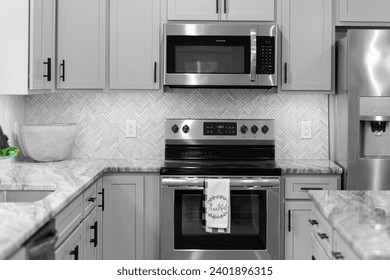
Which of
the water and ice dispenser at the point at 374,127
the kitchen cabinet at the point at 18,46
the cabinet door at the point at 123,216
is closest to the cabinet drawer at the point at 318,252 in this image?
the water and ice dispenser at the point at 374,127

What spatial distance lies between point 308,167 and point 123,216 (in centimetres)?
125

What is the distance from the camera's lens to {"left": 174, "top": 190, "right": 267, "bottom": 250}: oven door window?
3.12 meters

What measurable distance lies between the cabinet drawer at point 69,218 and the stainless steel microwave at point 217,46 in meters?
1.22

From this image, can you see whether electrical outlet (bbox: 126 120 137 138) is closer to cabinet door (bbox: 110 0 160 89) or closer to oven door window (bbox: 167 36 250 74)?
cabinet door (bbox: 110 0 160 89)

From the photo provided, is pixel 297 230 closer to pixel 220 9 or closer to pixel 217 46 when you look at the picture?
pixel 217 46

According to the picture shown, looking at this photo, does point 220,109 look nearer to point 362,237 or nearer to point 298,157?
point 298,157

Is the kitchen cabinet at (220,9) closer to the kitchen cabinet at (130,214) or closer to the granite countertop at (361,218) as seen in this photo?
the kitchen cabinet at (130,214)

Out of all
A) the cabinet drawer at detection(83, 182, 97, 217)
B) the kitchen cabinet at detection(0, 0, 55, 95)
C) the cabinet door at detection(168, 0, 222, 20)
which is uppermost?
the cabinet door at detection(168, 0, 222, 20)

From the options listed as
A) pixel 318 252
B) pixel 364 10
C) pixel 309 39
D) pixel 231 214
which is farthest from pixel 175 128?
pixel 318 252

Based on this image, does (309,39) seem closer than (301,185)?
No

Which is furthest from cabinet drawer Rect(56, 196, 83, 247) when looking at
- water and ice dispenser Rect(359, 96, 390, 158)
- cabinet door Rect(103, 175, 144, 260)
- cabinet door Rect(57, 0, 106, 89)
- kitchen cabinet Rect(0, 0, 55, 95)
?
water and ice dispenser Rect(359, 96, 390, 158)

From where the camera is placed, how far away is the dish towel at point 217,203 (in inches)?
120

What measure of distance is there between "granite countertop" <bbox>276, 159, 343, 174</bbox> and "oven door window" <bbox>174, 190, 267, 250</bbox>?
0.80ft

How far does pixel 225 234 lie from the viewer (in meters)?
3.12
